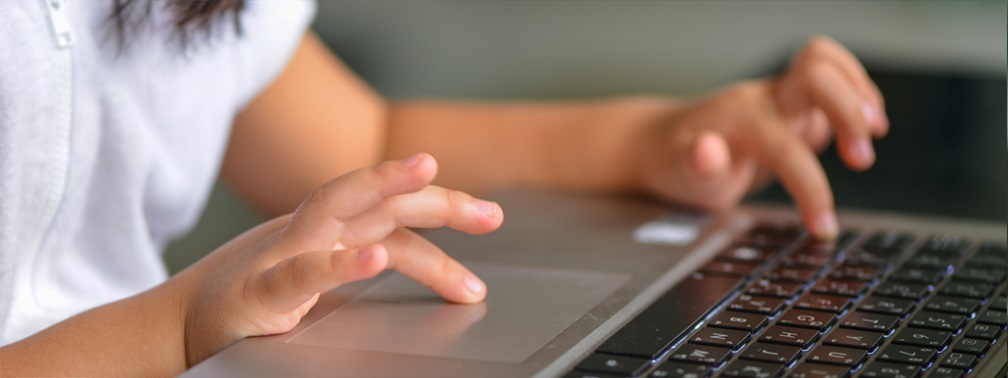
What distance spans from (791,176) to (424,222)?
0.99 feet

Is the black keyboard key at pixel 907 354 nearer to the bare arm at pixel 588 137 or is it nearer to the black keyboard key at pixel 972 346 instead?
the black keyboard key at pixel 972 346

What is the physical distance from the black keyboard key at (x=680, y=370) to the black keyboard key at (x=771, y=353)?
0.02 metres

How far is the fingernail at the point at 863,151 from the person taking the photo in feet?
2.18

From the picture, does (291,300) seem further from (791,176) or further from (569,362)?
(791,176)

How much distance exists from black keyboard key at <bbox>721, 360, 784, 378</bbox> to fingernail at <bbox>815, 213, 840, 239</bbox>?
246 millimetres

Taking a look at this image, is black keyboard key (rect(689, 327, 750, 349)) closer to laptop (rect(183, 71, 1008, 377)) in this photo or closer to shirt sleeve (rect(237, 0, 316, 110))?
laptop (rect(183, 71, 1008, 377))

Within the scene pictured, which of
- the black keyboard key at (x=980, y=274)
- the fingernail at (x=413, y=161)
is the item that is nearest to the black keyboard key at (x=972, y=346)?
the black keyboard key at (x=980, y=274)

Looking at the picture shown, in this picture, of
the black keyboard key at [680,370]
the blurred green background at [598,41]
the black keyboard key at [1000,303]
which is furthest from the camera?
the blurred green background at [598,41]

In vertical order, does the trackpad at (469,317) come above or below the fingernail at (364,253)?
below

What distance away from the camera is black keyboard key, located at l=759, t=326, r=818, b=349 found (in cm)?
42

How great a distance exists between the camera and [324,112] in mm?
801

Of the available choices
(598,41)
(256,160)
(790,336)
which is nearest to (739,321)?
(790,336)

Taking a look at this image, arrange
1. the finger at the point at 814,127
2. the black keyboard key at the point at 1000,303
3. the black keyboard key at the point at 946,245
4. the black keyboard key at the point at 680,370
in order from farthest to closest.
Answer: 1. the finger at the point at 814,127
2. the black keyboard key at the point at 946,245
3. the black keyboard key at the point at 1000,303
4. the black keyboard key at the point at 680,370

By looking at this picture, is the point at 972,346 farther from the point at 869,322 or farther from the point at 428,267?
the point at 428,267
